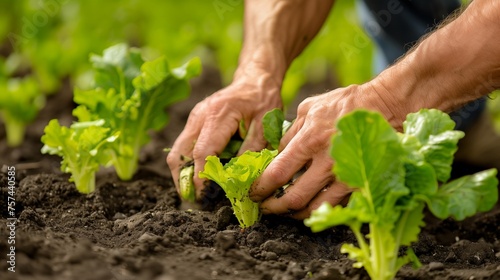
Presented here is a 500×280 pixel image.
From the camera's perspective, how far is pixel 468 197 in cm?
208

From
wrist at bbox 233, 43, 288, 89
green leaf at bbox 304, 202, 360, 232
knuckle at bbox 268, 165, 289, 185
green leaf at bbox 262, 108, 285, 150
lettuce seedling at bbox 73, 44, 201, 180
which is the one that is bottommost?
green leaf at bbox 304, 202, 360, 232

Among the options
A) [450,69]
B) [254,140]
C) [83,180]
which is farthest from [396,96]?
[83,180]

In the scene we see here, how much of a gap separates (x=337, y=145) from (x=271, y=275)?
1.76ft

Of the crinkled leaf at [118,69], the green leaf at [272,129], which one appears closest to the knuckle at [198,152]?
the green leaf at [272,129]

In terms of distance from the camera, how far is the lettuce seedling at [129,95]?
337 centimetres

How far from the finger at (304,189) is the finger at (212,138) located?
0.43 metres

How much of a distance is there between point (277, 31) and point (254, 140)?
78cm

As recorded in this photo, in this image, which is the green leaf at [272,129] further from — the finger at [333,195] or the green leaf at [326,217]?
the green leaf at [326,217]

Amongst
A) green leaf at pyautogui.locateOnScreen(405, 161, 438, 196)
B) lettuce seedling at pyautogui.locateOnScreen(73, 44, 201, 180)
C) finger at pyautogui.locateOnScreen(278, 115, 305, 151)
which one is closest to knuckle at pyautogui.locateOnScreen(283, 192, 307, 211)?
finger at pyautogui.locateOnScreen(278, 115, 305, 151)

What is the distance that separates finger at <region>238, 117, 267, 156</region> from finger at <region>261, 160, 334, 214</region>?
1.46ft

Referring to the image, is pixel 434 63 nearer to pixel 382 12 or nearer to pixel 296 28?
pixel 296 28

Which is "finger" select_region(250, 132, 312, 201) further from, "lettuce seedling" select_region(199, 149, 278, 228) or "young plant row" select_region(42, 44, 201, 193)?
"young plant row" select_region(42, 44, 201, 193)

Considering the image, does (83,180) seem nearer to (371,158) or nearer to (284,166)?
(284,166)

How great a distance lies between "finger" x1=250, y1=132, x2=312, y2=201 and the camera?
2549 mm
